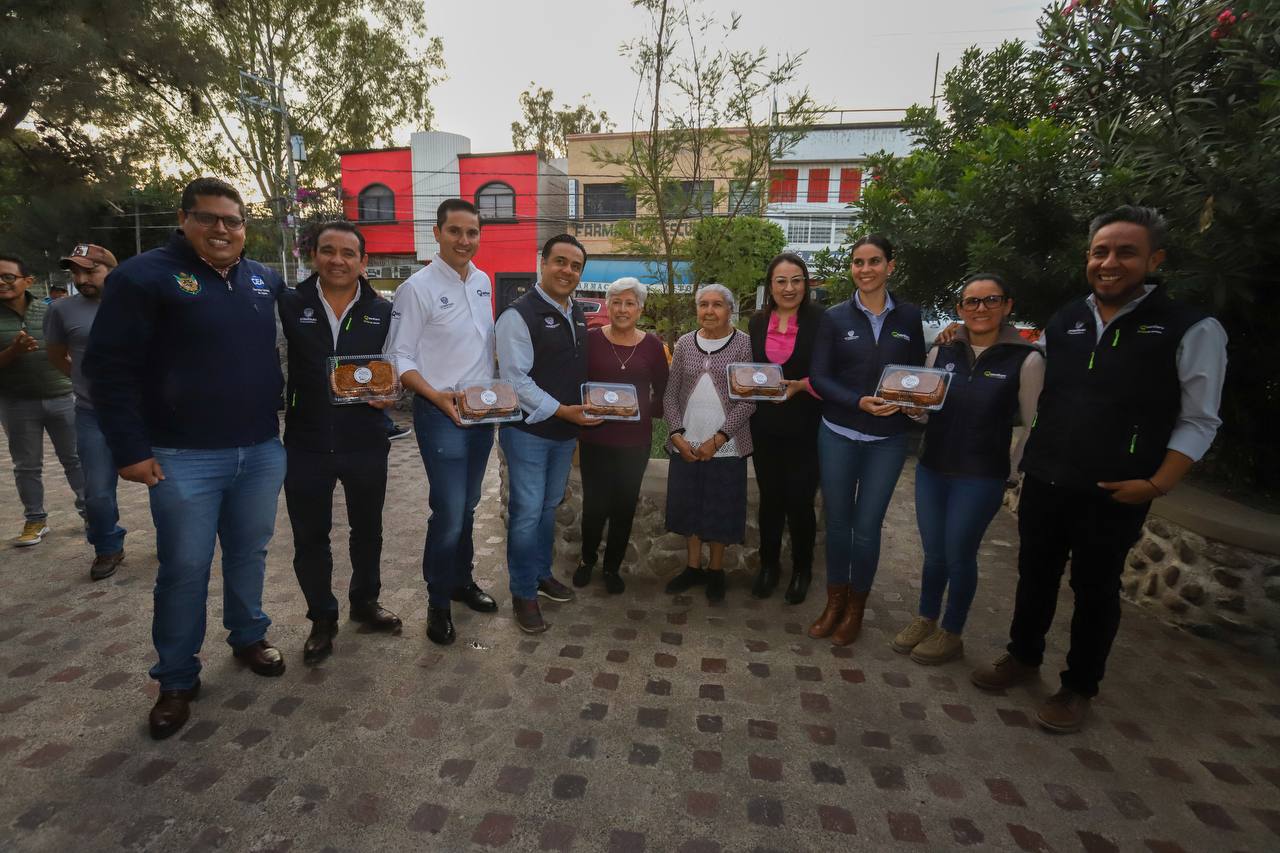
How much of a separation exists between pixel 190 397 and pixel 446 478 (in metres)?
1.24

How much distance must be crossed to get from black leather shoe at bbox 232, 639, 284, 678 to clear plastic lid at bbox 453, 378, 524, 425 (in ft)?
5.11

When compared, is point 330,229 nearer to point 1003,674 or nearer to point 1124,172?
point 1003,674

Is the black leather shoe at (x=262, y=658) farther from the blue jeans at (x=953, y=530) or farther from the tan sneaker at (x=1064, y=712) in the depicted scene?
the tan sneaker at (x=1064, y=712)

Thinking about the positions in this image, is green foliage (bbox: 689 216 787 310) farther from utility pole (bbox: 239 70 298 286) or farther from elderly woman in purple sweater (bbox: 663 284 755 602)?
utility pole (bbox: 239 70 298 286)

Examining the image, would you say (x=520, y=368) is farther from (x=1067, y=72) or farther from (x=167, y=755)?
(x=1067, y=72)

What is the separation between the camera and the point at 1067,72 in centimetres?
428

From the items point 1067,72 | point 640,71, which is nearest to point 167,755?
point 640,71

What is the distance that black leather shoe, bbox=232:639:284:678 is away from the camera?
10.2ft

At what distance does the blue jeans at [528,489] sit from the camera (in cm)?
358

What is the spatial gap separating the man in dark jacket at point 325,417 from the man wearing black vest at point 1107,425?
10.8 feet

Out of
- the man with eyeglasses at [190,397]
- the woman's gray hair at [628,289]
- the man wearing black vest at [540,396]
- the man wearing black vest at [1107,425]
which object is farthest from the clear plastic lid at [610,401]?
the man wearing black vest at [1107,425]

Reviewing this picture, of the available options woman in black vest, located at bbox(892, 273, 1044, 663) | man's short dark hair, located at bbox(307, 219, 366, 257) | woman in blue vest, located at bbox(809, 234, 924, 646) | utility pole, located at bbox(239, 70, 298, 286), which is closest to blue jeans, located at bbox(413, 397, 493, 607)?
man's short dark hair, located at bbox(307, 219, 366, 257)

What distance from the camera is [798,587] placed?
13.4 ft

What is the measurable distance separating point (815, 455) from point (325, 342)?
283cm
